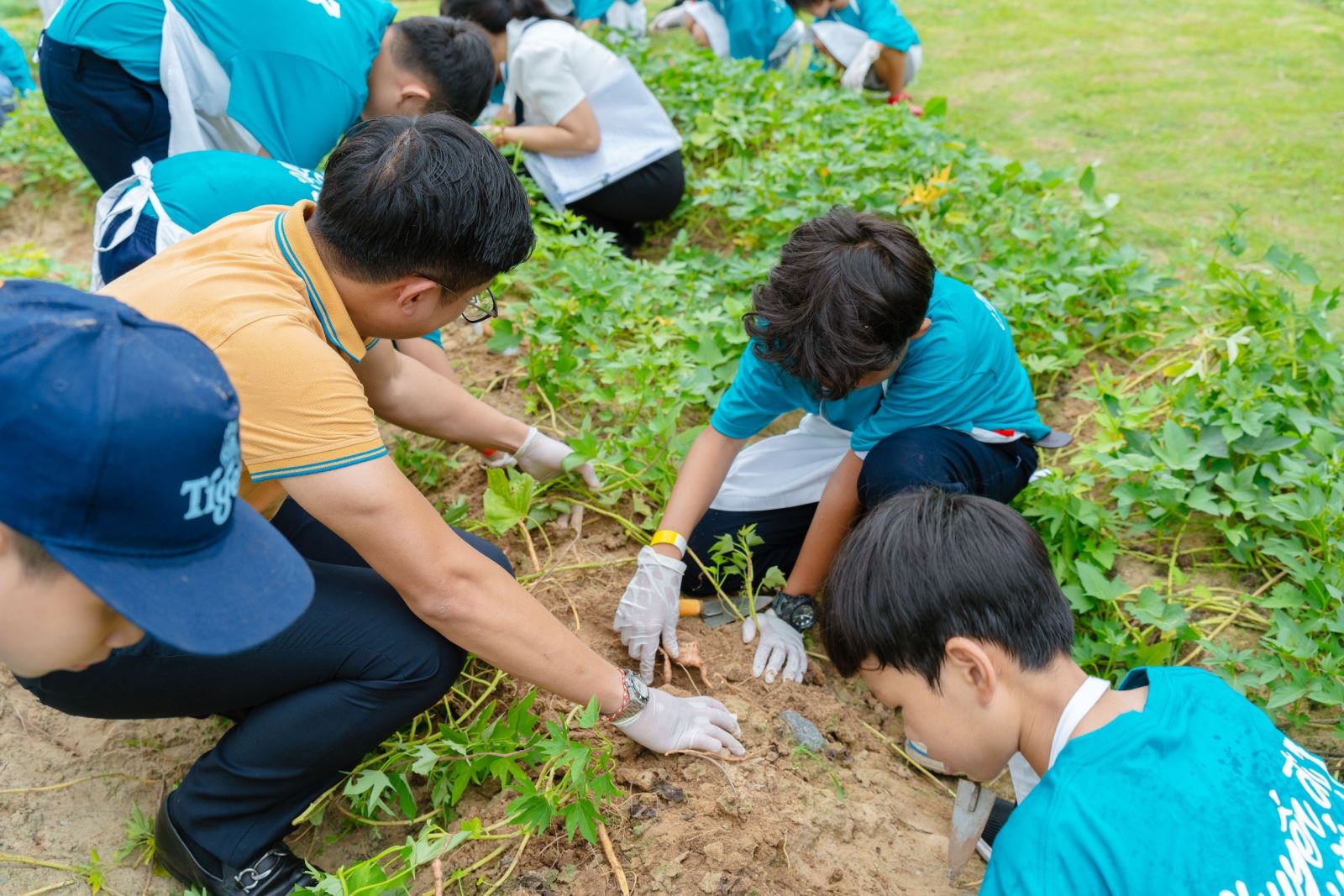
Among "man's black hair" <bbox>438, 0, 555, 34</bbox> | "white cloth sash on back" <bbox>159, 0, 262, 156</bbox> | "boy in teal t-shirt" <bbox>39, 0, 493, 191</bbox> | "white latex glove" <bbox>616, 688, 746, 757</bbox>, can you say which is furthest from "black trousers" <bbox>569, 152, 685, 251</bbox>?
"white latex glove" <bbox>616, 688, 746, 757</bbox>

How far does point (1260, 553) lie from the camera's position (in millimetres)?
2369

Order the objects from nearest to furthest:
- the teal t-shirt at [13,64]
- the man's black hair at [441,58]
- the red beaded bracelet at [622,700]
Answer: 1. the red beaded bracelet at [622,700]
2. the man's black hair at [441,58]
3. the teal t-shirt at [13,64]

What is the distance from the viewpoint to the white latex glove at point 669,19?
6.60 metres

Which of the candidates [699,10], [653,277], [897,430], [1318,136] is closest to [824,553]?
[897,430]

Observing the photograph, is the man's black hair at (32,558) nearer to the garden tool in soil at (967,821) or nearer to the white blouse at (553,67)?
the garden tool in soil at (967,821)

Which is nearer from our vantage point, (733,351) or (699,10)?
(733,351)

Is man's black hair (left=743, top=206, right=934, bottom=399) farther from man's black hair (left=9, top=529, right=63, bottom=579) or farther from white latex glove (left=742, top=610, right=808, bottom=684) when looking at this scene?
man's black hair (left=9, top=529, right=63, bottom=579)

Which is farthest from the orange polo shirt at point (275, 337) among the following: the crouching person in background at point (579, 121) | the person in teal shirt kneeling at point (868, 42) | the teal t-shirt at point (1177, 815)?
the person in teal shirt kneeling at point (868, 42)

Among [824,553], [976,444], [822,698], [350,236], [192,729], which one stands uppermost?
[350,236]

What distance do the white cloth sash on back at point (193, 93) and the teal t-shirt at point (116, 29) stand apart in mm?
36

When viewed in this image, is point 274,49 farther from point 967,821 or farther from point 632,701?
point 967,821

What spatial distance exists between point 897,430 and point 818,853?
36.5 inches

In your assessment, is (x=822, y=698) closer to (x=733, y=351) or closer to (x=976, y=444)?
(x=976, y=444)

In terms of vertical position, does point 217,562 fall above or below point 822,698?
above
